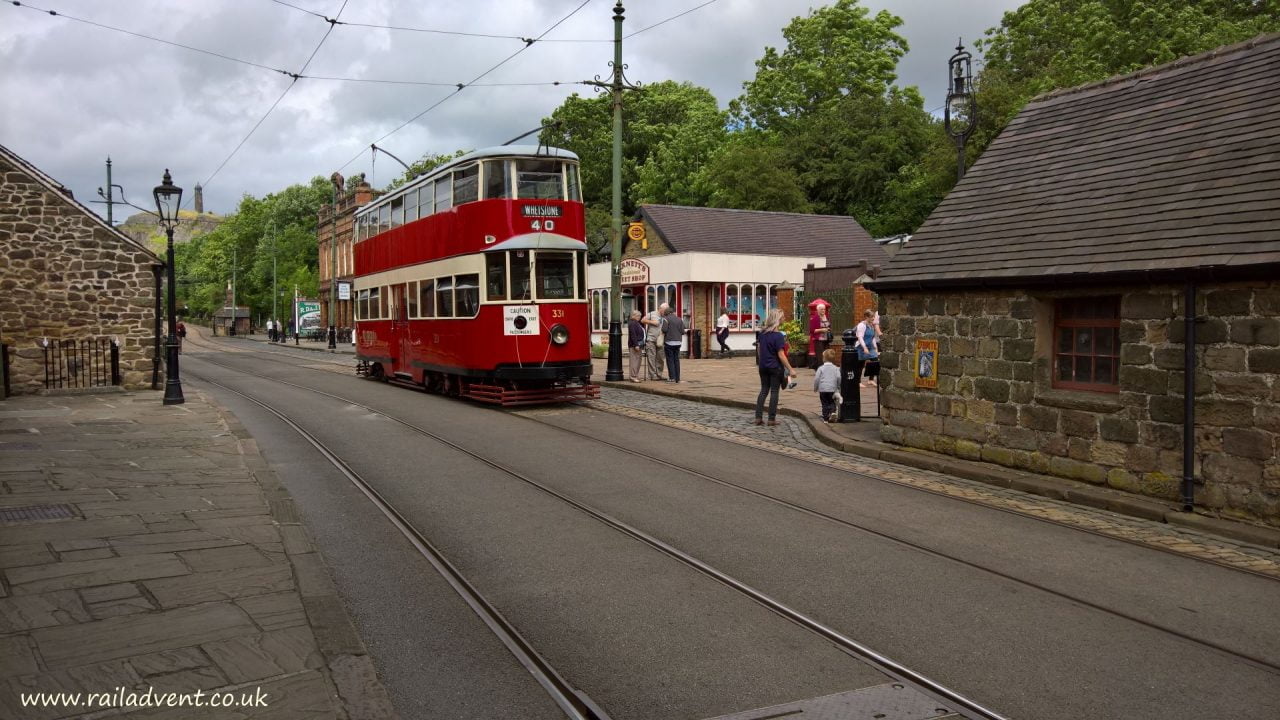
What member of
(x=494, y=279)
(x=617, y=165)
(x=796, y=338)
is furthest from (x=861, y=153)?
(x=494, y=279)

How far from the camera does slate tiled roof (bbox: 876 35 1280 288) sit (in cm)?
845

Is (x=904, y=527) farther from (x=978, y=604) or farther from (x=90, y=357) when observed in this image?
(x=90, y=357)

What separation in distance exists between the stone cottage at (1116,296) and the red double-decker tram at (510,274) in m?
6.32

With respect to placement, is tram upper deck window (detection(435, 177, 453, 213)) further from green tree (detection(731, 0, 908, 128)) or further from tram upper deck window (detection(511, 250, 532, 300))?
green tree (detection(731, 0, 908, 128))

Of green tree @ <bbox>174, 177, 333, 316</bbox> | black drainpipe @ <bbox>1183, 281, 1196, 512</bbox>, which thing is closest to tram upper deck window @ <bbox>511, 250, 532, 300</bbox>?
black drainpipe @ <bbox>1183, 281, 1196, 512</bbox>

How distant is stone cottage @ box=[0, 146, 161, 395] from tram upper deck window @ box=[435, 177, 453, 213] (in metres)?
6.37

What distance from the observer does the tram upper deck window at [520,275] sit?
15.6 meters

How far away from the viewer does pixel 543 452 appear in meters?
11.3

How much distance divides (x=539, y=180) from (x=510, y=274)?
1.75m

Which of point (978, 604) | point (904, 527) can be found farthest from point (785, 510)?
point (978, 604)

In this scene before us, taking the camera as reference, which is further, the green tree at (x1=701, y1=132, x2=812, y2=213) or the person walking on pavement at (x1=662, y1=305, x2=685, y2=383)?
the green tree at (x1=701, y1=132, x2=812, y2=213)

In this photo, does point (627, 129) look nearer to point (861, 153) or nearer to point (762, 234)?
point (861, 153)

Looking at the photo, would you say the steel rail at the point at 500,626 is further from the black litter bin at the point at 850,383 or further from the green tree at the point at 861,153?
the green tree at the point at 861,153

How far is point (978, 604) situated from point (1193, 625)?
1188 mm
